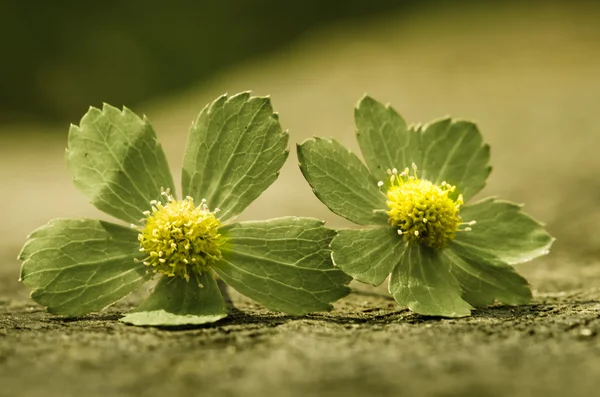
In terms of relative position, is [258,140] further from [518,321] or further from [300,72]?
[300,72]

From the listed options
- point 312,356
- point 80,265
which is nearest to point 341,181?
point 312,356

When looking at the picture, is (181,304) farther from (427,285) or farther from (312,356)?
(427,285)

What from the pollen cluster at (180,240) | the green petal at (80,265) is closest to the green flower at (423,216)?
the pollen cluster at (180,240)

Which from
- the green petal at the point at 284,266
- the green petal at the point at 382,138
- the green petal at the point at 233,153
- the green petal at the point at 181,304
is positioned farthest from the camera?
the green petal at the point at 382,138

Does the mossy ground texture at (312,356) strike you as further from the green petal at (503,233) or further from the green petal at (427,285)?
the green petal at (503,233)

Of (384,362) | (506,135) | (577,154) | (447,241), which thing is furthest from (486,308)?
(506,135)

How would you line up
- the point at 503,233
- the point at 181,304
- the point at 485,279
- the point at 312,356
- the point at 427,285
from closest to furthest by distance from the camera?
1. the point at 312,356
2. the point at 181,304
3. the point at 427,285
4. the point at 485,279
5. the point at 503,233
